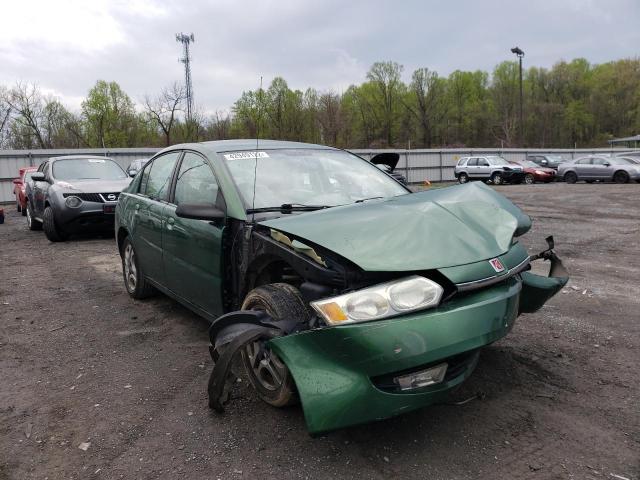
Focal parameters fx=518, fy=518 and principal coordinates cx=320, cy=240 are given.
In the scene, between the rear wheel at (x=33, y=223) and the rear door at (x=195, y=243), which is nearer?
the rear door at (x=195, y=243)

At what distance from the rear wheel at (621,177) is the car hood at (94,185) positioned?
76.0 ft

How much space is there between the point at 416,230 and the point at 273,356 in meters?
1.02

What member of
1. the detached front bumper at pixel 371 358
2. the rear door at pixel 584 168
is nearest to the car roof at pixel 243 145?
the detached front bumper at pixel 371 358

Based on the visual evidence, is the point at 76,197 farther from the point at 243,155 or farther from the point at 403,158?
the point at 403,158

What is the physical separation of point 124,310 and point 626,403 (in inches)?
166

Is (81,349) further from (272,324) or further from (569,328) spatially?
(569,328)

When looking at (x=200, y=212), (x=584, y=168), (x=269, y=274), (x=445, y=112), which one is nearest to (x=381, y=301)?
(x=269, y=274)

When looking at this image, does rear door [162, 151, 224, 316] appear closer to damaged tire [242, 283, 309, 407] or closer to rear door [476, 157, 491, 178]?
damaged tire [242, 283, 309, 407]

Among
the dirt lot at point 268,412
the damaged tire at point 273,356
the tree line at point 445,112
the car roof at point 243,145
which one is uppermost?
the tree line at point 445,112

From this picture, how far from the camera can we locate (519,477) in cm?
227

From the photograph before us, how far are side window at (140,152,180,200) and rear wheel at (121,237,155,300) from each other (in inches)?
25.9

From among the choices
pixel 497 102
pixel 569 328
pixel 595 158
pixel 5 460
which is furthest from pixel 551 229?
pixel 497 102

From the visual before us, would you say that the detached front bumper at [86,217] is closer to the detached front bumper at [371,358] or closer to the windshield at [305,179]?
the windshield at [305,179]

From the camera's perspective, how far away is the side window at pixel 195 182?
3.65m
